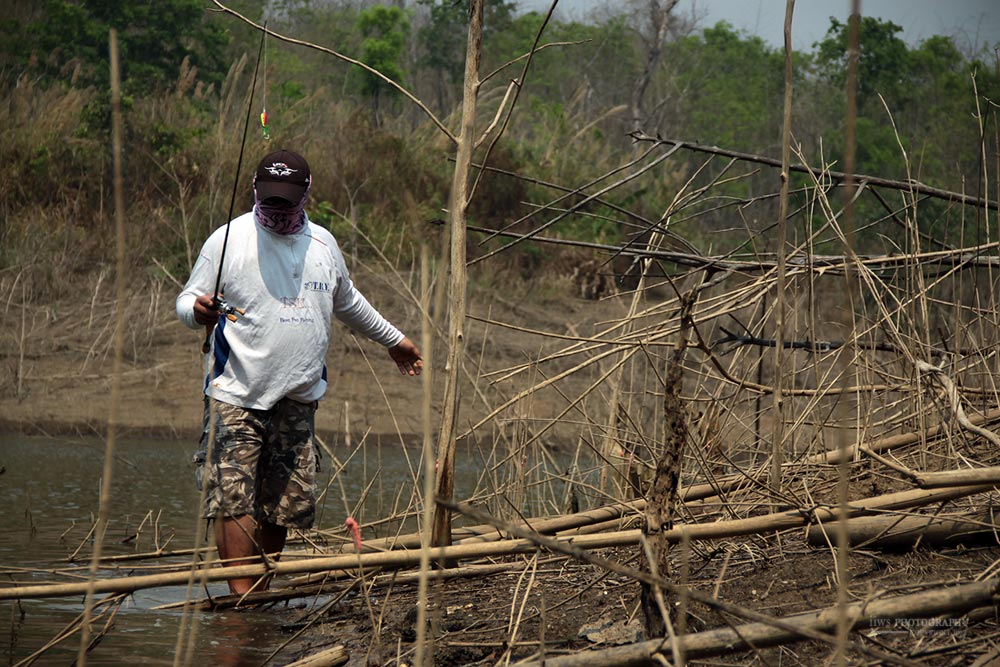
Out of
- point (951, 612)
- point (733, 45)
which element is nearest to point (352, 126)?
point (951, 612)

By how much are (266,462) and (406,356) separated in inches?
29.5

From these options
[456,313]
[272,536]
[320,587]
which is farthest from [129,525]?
[456,313]

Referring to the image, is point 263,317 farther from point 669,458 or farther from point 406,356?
point 669,458

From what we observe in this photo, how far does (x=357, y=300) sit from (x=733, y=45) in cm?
2950

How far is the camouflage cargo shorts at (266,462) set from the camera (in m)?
4.07

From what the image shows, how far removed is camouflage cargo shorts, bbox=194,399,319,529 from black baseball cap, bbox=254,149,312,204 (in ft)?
2.37

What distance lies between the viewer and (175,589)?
4.45 m

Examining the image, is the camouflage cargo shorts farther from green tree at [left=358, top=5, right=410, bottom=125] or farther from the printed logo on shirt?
green tree at [left=358, top=5, right=410, bottom=125]

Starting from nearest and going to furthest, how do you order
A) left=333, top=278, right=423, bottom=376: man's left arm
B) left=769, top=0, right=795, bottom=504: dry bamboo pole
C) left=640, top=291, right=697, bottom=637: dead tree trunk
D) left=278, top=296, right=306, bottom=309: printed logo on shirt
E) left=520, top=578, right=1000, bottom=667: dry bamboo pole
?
left=520, top=578, right=1000, bottom=667: dry bamboo pole → left=640, top=291, right=697, bottom=637: dead tree trunk → left=769, top=0, right=795, bottom=504: dry bamboo pole → left=278, top=296, right=306, bottom=309: printed logo on shirt → left=333, top=278, right=423, bottom=376: man's left arm

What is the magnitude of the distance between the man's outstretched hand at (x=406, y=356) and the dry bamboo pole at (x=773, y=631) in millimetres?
Result: 2425

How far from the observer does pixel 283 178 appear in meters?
4.20

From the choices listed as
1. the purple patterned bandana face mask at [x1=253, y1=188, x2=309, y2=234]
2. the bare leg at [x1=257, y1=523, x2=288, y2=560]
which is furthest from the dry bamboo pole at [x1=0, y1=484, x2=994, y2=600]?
the purple patterned bandana face mask at [x1=253, y1=188, x2=309, y2=234]

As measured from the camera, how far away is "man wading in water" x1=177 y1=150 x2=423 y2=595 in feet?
13.4

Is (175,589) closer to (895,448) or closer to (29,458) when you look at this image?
(895,448)
